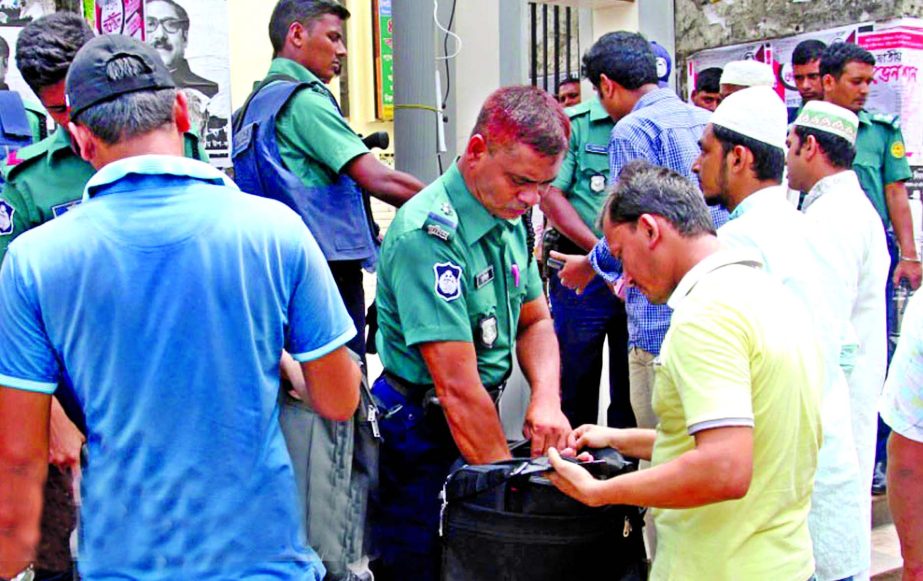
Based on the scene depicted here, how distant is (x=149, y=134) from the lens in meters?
1.93

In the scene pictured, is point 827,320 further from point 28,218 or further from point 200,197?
point 28,218

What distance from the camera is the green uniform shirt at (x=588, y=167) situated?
4566 millimetres

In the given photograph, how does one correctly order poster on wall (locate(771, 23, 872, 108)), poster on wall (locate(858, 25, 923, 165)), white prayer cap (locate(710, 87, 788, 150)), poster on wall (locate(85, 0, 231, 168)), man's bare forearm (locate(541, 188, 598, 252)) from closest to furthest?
1. white prayer cap (locate(710, 87, 788, 150))
2. man's bare forearm (locate(541, 188, 598, 252))
3. poster on wall (locate(85, 0, 231, 168))
4. poster on wall (locate(858, 25, 923, 165))
5. poster on wall (locate(771, 23, 872, 108))

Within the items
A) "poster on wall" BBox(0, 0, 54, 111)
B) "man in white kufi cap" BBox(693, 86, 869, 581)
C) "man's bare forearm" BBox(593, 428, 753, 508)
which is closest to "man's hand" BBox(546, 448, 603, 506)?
"man's bare forearm" BBox(593, 428, 753, 508)

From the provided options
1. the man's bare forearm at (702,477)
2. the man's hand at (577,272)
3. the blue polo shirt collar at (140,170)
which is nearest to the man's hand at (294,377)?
the blue polo shirt collar at (140,170)

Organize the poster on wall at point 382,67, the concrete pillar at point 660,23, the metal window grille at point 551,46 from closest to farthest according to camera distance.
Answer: the concrete pillar at point 660,23 → the metal window grille at point 551,46 → the poster on wall at point 382,67

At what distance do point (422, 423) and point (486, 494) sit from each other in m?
0.41

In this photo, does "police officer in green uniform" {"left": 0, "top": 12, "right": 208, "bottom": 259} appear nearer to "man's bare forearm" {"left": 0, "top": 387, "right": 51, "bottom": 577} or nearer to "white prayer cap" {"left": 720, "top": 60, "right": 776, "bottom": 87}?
"man's bare forearm" {"left": 0, "top": 387, "right": 51, "bottom": 577}

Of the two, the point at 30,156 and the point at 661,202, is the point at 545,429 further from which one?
the point at 30,156

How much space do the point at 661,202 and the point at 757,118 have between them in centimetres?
84

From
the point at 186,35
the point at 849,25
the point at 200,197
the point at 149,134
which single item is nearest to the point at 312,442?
the point at 200,197

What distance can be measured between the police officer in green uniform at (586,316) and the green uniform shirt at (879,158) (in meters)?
1.90

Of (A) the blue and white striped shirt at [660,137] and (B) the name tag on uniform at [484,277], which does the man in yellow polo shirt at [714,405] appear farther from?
(A) the blue and white striped shirt at [660,137]

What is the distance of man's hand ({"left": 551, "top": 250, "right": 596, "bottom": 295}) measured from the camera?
393 centimetres
